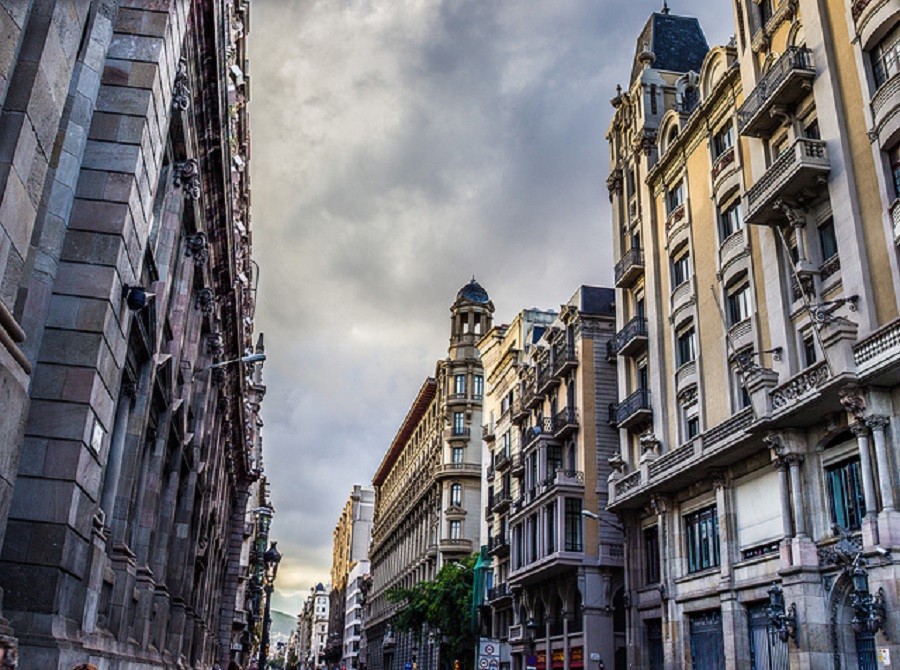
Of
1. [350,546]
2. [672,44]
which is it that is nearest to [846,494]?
[672,44]

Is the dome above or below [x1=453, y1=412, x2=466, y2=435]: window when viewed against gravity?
above

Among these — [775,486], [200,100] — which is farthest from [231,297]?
[775,486]

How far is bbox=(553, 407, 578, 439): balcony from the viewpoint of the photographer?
44.1 metres

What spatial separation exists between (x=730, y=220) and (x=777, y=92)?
5.63 meters

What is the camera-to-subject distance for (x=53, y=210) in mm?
12359

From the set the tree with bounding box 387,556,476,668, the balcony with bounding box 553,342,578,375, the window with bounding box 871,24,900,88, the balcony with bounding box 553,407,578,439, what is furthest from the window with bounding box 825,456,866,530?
the tree with bounding box 387,556,476,668

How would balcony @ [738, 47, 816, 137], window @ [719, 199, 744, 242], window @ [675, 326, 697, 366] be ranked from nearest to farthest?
balcony @ [738, 47, 816, 137]
window @ [719, 199, 744, 242]
window @ [675, 326, 697, 366]

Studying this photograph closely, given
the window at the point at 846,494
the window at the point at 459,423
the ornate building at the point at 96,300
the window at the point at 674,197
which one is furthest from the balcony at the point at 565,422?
the window at the point at 459,423

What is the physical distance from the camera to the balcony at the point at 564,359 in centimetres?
4509

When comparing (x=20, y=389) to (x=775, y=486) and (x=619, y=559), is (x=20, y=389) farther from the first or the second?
(x=619, y=559)

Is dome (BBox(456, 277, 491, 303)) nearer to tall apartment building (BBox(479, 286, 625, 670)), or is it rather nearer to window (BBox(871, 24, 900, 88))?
tall apartment building (BBox(479, 286, 625, 670))

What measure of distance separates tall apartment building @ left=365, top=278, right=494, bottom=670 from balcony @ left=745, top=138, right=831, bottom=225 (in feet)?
162

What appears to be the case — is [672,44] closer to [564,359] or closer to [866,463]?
[564,359]

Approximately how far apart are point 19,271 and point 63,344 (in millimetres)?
3027
